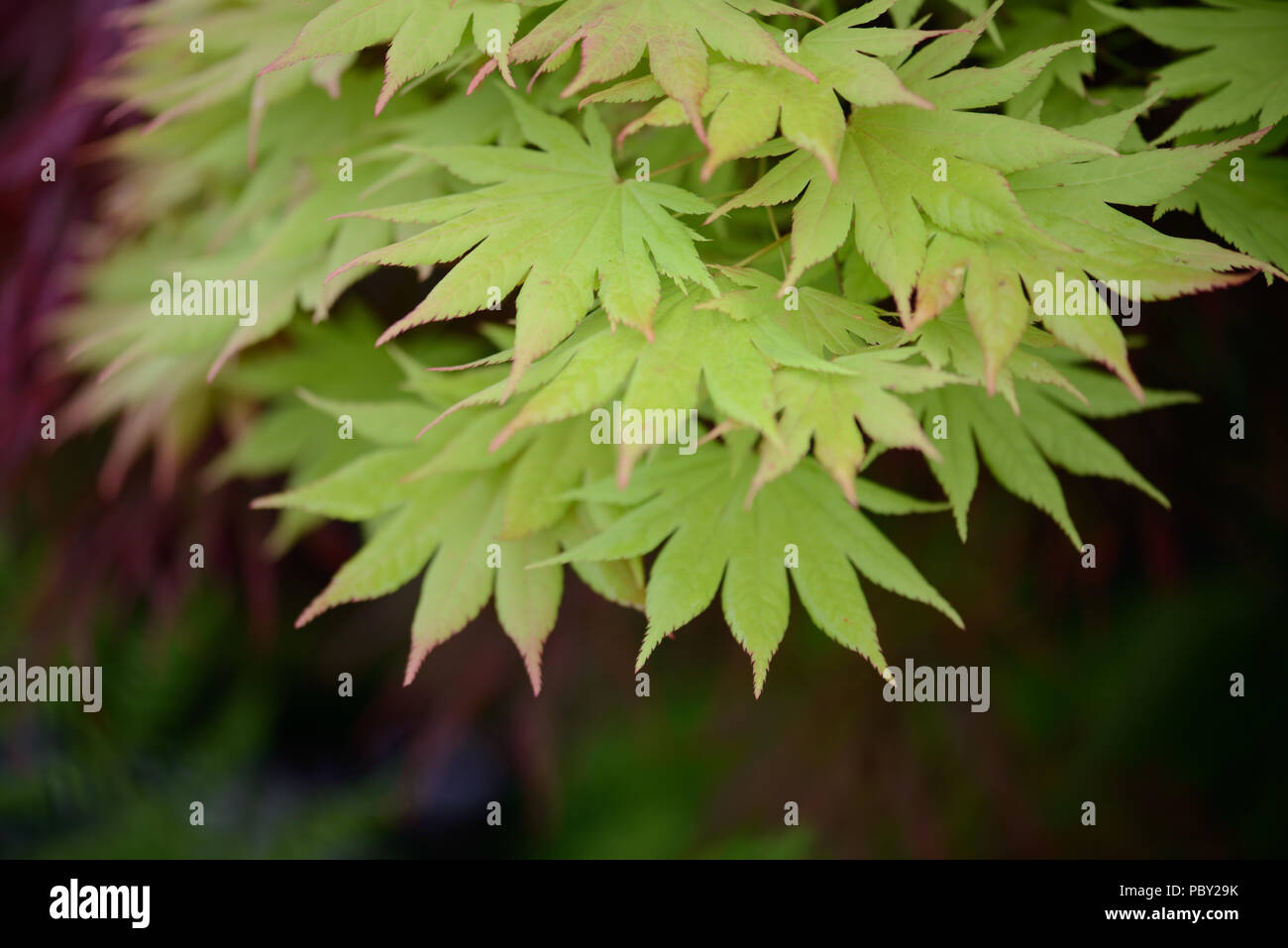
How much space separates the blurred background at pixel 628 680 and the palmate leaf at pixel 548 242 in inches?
20.4

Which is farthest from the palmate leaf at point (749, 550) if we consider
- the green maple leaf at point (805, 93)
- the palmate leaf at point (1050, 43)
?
the palmate leaf at point (1050, 43)

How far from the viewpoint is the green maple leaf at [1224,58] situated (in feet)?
2.18

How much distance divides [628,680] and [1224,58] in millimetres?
955

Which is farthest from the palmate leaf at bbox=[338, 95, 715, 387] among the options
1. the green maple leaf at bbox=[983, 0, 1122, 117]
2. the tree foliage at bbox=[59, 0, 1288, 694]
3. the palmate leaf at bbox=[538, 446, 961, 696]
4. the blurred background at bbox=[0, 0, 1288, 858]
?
the blurred background at bbox=[0, 0, 1288, 858]

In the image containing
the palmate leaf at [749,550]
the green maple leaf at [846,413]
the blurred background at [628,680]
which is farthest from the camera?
the blurred background at [628,680]

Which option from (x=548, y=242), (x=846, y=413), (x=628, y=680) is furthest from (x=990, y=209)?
(x=628, y=680)

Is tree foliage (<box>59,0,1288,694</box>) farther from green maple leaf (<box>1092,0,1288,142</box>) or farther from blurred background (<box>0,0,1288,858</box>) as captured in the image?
blurred background (<box>0,0,1288,858</box>)

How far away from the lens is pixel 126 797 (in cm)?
171

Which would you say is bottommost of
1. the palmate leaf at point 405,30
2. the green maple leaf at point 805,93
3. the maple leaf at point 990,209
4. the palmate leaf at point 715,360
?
the palmate leaf at point 715,360

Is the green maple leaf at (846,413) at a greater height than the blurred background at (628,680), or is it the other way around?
the green maple leaf at (846,413)

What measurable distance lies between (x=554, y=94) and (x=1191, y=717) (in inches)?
72.9

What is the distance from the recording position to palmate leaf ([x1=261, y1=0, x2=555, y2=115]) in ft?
1.97

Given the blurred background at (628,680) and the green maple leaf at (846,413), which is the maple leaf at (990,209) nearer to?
the green maple leaf at (846,413)
